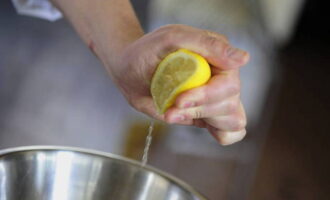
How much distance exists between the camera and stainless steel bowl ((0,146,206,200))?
2.16ft

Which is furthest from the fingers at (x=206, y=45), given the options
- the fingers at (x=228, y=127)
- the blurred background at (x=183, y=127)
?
the blurred background at (x=183, y=127)

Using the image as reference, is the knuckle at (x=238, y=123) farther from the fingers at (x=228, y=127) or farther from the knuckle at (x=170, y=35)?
the knuckle at (x=170, y=35)

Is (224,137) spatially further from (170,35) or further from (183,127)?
(183,127)

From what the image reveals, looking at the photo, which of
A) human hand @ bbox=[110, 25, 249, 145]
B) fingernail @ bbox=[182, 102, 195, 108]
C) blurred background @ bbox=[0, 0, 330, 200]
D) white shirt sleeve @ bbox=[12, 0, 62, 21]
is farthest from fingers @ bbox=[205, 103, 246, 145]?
white shirt sleeve @ bbox=[12, 0, 62, 21]

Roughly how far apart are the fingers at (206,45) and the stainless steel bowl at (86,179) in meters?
0.17

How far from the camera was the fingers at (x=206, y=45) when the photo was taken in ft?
2.03

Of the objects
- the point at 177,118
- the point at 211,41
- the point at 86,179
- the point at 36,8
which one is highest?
the point at 36,8

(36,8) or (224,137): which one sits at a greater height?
(36,8)

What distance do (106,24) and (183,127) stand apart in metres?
1.20

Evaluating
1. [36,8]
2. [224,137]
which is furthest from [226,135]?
[36,8]

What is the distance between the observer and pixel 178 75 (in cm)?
65

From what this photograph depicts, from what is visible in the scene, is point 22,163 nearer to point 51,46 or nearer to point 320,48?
point 51,46

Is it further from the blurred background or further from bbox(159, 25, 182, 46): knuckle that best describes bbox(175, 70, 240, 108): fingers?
the blurred background

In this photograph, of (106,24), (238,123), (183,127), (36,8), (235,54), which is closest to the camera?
(235,54)
